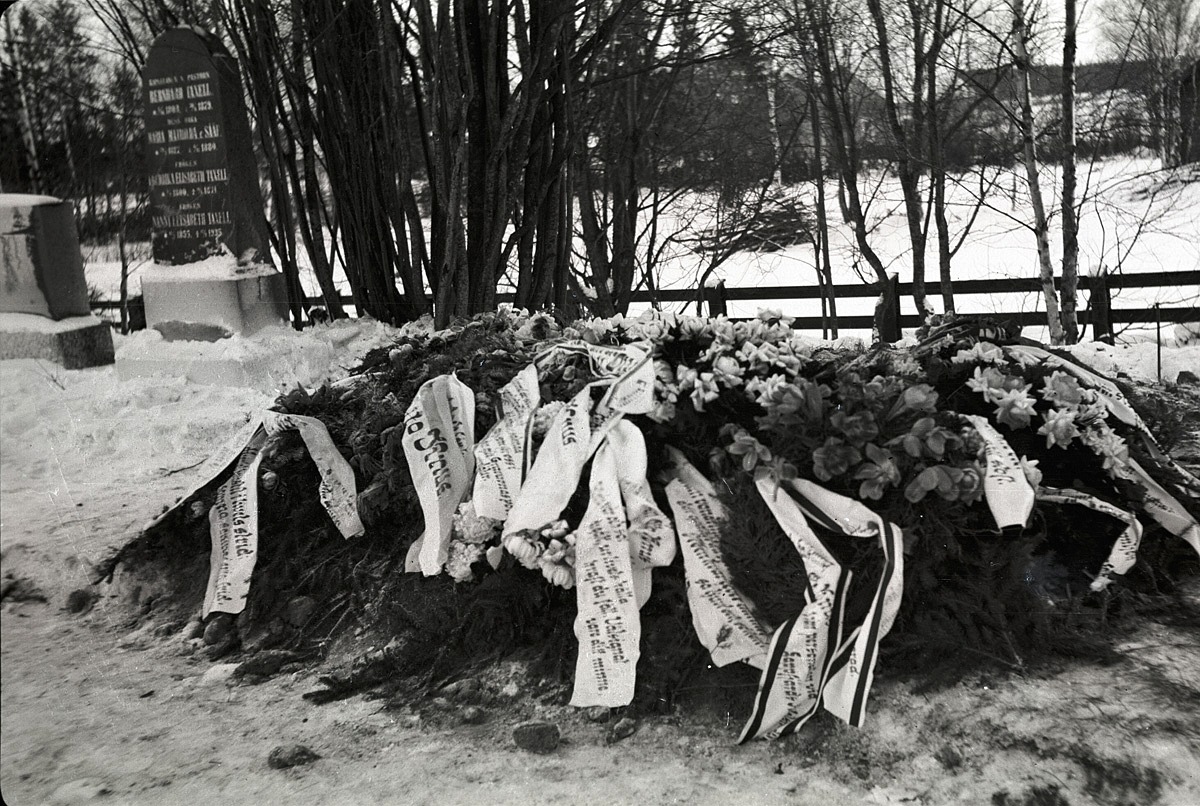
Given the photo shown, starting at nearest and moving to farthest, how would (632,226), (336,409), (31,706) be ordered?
(31,706)
(336,409)
(632,226)

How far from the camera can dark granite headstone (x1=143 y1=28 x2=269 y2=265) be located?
6113 millimetres

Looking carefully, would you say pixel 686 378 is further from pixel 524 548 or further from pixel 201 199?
pixel 201 199

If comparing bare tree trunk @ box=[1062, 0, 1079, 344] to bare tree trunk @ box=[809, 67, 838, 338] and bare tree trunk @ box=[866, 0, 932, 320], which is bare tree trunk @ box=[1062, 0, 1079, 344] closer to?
bare tree trunk @ box=[866, 0, 932, 320]

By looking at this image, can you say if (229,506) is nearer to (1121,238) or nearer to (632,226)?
(632,226)


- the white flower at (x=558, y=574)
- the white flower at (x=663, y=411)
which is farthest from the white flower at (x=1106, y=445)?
the white flower at (x=558, y=574)

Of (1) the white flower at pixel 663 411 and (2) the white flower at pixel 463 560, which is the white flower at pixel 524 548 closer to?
(2) the white flower at pixel 463 560

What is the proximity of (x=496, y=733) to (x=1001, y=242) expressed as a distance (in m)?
9.43

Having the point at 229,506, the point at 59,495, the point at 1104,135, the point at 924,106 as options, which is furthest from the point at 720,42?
the point at 59,495

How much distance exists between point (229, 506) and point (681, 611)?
1220 millimetres

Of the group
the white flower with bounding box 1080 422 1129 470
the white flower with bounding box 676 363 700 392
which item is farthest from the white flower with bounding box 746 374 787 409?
the white flower with bounding box 1080 422 1129 470

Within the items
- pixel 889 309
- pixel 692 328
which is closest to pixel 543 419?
pixel 692 328

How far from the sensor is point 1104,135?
5.91 m

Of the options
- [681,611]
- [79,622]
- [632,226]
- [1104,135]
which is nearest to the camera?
[681,611]

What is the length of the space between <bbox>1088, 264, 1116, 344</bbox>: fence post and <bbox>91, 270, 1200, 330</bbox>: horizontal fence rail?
0.04 feet
